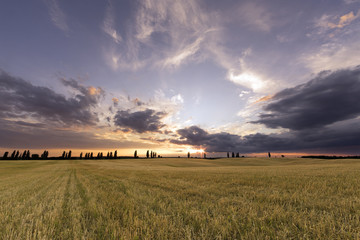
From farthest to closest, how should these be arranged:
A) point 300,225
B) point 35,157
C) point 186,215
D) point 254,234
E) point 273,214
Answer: point 35,157, point 186,215, point 273,214, point 300,225, point 254,234

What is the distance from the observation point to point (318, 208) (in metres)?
5.21

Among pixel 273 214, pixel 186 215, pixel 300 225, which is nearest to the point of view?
pixel 300 225

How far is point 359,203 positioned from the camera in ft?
17.6

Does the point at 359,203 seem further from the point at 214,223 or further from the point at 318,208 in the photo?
the point at 214,223

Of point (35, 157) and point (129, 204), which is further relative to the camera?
point (35, 157)

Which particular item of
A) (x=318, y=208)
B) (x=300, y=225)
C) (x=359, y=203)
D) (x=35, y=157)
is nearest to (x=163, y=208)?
(x=300, y=225)

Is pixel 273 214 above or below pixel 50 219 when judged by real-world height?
above

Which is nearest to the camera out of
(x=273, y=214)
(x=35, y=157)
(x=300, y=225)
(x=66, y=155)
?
(x=300, y=225)

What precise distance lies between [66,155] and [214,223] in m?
231

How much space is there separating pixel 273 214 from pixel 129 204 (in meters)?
4.77

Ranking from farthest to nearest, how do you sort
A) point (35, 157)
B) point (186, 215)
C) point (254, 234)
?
point (35, 157) → point (186, 215) → point (254, 234)

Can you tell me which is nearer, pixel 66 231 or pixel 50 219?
pixel 66 231

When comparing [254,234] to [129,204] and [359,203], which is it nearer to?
[129,204]

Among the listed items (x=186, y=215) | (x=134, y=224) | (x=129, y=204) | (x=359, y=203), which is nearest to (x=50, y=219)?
(x=129, y=204)
